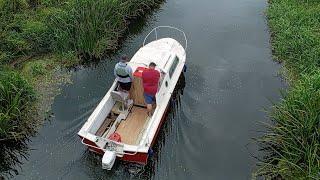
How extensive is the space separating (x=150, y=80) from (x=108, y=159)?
267 centimetres

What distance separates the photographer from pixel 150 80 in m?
12.3

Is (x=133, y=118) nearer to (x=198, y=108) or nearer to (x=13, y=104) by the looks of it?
(x=198, y=108)

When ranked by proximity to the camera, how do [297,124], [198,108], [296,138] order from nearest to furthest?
[296,138] → [297,124] → [198,108]

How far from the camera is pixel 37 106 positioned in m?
13.9

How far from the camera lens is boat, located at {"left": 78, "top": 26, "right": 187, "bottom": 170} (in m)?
11.3

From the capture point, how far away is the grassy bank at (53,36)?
15516 mm

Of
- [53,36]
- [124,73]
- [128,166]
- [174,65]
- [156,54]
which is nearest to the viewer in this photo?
[128,166]

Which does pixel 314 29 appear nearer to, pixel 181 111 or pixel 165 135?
pixel 181 111

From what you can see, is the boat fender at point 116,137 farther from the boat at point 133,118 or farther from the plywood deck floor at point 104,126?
the plywood deck floor at point 104,126

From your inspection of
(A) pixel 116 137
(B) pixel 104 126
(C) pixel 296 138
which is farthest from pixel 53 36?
(C) pixel 296 138

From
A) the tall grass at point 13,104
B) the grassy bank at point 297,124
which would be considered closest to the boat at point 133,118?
the tall grass at point 13,104

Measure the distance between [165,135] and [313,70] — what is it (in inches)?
213

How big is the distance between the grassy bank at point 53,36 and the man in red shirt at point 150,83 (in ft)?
12.9

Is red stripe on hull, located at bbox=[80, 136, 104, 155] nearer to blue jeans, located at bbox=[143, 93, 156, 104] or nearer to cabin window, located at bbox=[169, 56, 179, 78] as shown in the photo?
blue jeans, located at bbox=[143, 93, 156, 104]
